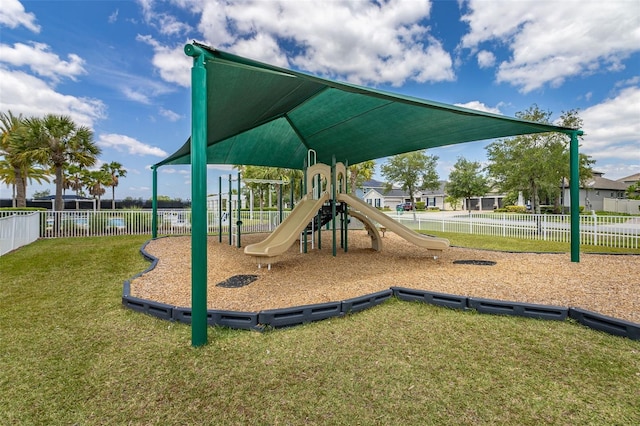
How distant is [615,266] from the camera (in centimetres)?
600

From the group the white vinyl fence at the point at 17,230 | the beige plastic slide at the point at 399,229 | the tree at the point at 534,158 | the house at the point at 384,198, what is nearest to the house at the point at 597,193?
the tree at the point at 534,158

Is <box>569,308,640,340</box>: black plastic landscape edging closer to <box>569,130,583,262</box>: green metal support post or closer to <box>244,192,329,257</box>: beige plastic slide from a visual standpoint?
<box>569,130,583,262</box>: green metal support post

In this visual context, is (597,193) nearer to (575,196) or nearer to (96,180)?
(575,196)

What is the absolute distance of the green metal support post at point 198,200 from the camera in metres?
2.92

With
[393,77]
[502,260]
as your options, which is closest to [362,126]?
[502,260]

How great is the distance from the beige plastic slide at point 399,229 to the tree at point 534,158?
523 inches

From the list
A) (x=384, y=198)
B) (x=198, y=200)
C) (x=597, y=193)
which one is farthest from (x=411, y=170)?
(x=198, y=200)

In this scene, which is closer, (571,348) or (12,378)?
(12,378)

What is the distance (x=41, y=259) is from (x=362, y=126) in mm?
9216

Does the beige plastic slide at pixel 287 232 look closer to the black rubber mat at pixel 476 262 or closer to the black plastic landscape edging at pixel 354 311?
the black plastic landscape edging at pixel 354 311

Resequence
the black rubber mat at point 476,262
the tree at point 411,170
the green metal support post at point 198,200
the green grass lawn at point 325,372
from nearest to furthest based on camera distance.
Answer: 1. the green grass lawn at point 325,372
2. the green metal support post at point 198,200
3. the black rubber mat at point 476,262
4. the tree at point 411,170

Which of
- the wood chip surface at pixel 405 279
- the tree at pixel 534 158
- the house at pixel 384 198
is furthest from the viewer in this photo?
the house at pixel 384 198

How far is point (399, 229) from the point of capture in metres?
7.62

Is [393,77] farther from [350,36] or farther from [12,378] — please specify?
[12,378]
